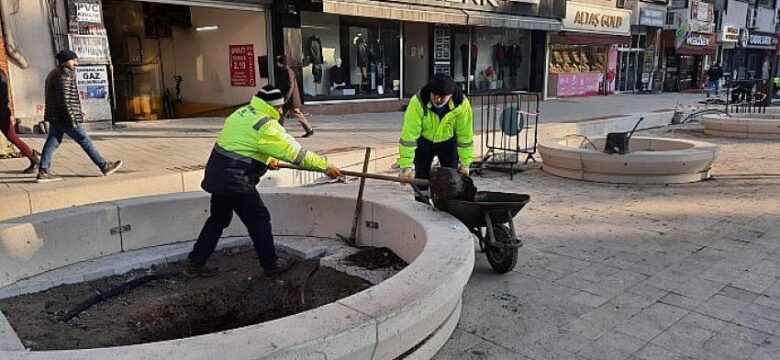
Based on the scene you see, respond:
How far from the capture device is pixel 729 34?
1273 inches

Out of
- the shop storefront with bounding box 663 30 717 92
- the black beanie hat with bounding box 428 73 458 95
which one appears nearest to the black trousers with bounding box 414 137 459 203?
the black beanie hat with bounding box 428 73 458 95

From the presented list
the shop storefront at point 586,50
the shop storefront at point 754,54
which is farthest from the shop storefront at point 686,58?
the shop storefront at point 754,54

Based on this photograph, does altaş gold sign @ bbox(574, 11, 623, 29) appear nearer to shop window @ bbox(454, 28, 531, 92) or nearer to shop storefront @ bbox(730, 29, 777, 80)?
shop window @ bbox(454, 28, 531, 92)

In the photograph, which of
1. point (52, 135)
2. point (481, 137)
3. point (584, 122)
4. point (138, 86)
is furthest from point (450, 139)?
point (138, 86)

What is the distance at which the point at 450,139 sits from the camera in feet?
16.7

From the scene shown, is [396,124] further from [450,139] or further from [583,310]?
[583,310]

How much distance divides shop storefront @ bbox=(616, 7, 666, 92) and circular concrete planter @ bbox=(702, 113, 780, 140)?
46.1ft

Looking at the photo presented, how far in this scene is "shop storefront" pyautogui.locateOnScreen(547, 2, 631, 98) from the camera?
2233cm

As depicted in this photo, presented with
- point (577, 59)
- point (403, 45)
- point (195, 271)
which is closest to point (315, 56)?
point (403, 45)

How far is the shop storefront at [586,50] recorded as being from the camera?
22328mm

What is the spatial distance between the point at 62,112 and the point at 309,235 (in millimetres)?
3560

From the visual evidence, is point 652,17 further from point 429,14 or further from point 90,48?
point 90,48

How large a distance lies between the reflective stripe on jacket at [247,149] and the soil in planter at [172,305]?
2.51ft

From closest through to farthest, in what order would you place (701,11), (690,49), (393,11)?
(393,11) < (690,49) < (701,11)
